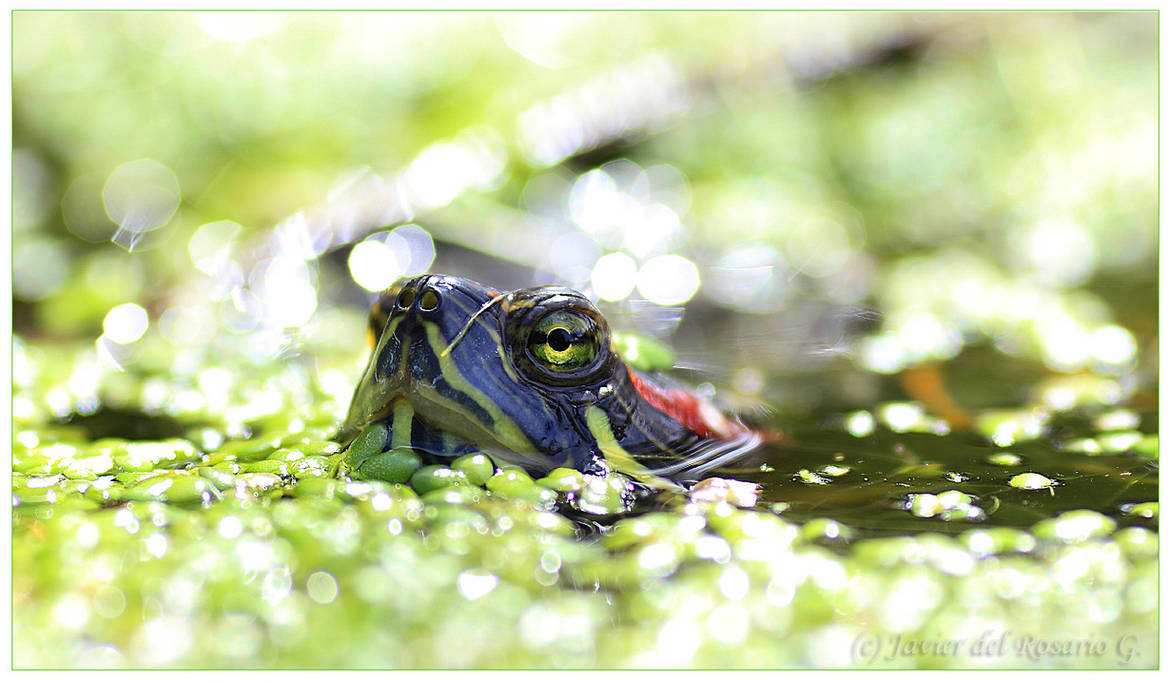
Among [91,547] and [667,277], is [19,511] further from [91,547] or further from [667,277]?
[667,277]

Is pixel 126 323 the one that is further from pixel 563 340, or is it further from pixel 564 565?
pixel 564 565

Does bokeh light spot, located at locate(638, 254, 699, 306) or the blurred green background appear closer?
the blurred green background

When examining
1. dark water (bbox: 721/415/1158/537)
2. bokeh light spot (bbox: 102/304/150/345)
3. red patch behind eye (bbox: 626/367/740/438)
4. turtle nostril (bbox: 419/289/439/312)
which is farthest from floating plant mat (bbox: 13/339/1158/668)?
bokeh light spot (bbox: 102/304/150/345)

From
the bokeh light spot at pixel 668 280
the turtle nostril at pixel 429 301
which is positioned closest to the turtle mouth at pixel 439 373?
the turtle nostril at pixel 429 301

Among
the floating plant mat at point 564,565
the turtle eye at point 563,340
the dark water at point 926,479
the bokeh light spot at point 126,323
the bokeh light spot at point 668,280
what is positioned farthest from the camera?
the bokeh light spot at point 668,280

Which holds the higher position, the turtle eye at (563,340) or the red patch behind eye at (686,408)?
the turtle eye at (563,340)

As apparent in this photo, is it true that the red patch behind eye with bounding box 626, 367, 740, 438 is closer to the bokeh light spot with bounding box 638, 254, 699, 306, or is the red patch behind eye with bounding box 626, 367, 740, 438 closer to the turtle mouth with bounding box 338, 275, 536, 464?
the turtle mouth with bounding box 338, 275, 536, 464

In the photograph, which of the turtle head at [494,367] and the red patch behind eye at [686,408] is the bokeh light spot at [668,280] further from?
the turtle head at [494,367]
